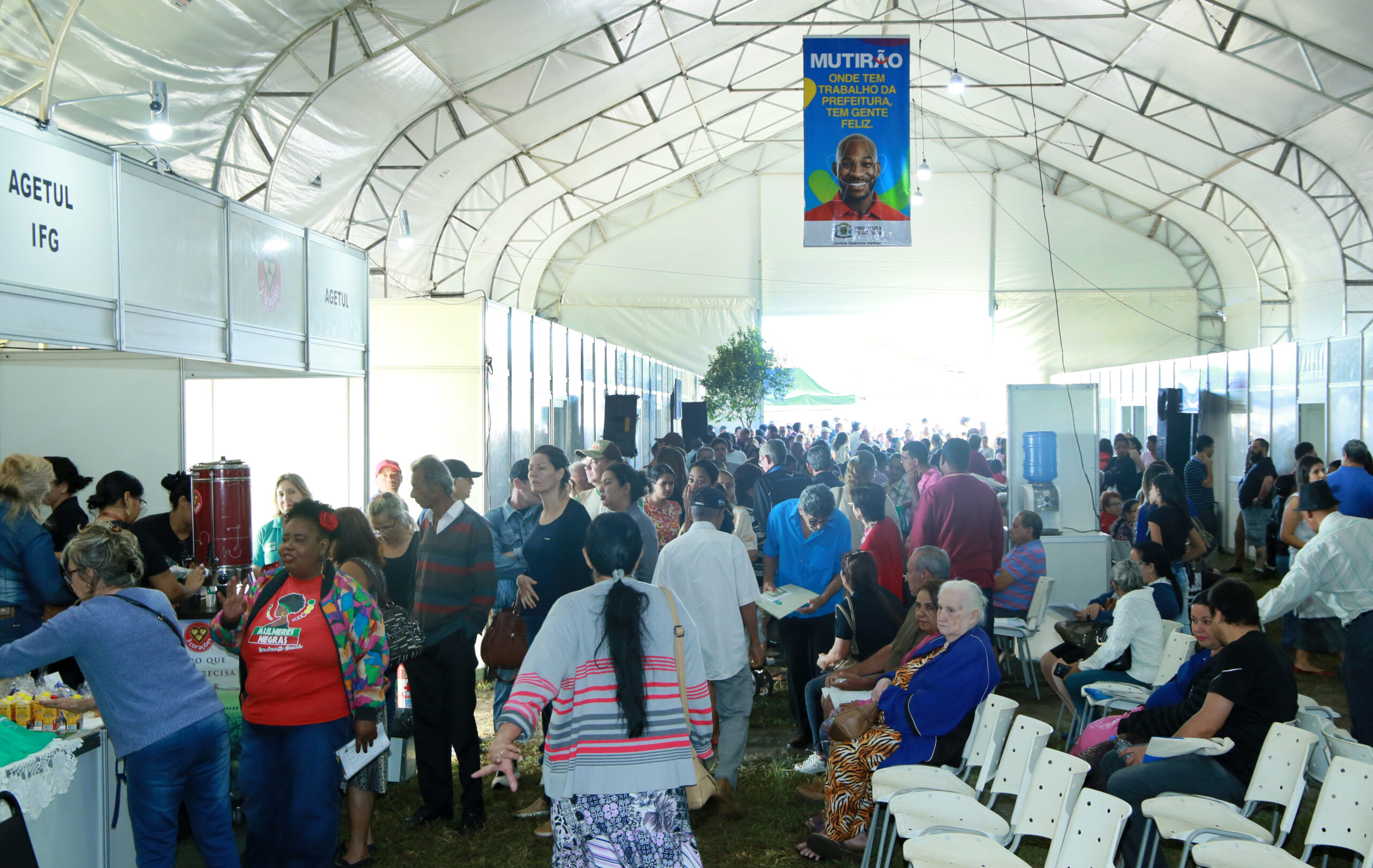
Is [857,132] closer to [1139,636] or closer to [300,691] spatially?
[1139,636]

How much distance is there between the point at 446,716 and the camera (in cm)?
407

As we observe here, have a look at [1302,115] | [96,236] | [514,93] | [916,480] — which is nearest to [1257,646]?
[96,236]

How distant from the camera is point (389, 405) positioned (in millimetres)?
8203

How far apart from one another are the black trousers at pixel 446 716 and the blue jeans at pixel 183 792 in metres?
0.97

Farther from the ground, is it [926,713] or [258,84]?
[258,84]

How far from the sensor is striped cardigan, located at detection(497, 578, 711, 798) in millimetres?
2334

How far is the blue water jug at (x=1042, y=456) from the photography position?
7766 millimetres

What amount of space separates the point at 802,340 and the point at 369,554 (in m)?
21.6

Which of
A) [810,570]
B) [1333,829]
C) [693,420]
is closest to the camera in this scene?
[1333,829]

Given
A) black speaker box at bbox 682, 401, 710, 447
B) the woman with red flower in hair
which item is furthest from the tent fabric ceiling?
black speaker box at bbox 682, 401, 710, 447

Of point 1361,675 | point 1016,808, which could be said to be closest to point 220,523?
point 1016,808

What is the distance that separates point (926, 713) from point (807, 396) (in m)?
21.3

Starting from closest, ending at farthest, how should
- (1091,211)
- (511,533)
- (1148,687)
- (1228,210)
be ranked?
(1148,687) < (511,533) < (1228,210) < (1091,211)

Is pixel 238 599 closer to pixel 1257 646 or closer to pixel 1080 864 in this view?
pixel 1080 864
